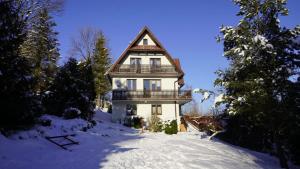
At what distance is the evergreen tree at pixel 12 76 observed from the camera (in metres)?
13.8

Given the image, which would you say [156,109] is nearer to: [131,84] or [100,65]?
[131,84]

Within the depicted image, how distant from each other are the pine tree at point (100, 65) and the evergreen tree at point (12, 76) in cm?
3252

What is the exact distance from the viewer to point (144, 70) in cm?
3784

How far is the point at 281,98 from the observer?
17.8 metres

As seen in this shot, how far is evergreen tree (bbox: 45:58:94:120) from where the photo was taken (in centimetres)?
2315

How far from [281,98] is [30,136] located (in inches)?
534

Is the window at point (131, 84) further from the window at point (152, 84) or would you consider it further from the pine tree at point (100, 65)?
the pine tree at point (100, 65)

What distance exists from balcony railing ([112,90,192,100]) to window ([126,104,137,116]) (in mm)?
1296

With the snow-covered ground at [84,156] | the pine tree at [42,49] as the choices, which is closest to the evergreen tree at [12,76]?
the snow-covered ground at [84,156]

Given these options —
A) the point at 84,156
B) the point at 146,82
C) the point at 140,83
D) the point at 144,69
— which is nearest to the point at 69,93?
the point at 84,156

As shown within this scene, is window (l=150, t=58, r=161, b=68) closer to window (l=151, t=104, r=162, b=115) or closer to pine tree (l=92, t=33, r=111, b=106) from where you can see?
window (l=151, t=104, r=162, b=115)

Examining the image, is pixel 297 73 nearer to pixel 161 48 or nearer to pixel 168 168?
pixel 168 168

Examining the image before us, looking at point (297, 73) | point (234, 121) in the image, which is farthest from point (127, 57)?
point (297, 73)

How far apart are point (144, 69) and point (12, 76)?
24.3m
